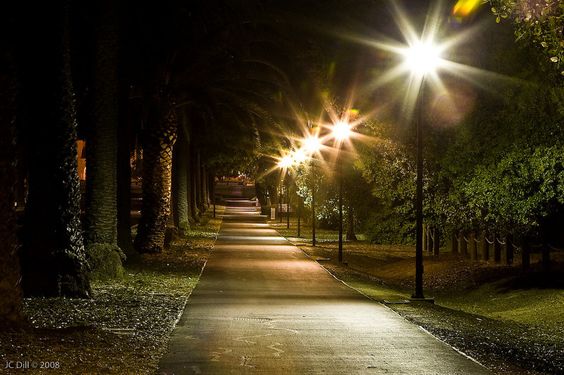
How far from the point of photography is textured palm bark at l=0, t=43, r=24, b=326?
37.8 feet

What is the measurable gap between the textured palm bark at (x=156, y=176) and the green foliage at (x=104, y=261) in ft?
27.7

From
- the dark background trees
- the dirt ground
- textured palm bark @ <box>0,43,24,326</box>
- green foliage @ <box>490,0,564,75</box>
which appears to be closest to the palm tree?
the dark background trees

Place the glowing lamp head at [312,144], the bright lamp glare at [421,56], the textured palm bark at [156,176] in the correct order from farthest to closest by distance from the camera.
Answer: the glowing lamp head at [312,144], the textured palm bark at [156,176], the bright lamp glare at [421,56]

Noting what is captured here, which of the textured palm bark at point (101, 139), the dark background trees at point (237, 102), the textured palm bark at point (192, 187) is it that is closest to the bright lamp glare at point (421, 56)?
the dark background trees at point (237, 102)

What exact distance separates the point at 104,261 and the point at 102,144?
9.86 feet

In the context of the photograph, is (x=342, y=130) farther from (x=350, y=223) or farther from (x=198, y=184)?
(x=198, y=184)

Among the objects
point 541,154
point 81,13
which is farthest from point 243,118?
point 541,154

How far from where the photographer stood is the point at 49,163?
16688 mm

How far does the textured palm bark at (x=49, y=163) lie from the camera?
54.0ft

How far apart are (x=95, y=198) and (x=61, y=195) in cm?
470

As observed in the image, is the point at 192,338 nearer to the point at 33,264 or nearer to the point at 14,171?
the point at 14,171

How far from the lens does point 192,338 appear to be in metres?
12.0

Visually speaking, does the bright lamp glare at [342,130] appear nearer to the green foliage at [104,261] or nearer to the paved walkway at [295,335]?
the paved walkway at [295,335]

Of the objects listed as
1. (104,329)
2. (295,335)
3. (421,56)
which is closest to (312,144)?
(421,56)
